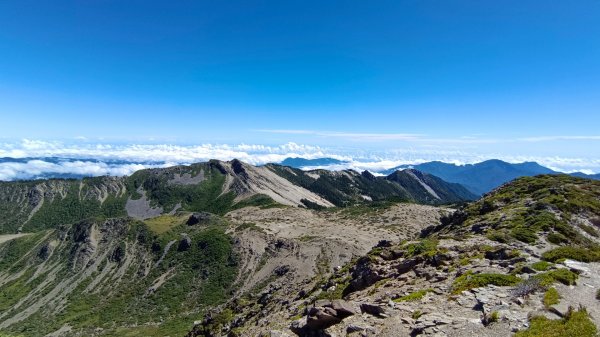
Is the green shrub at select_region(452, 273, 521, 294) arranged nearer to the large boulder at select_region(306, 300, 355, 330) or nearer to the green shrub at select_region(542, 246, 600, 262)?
the green shrub at select_region(542, 246, 600, 262)

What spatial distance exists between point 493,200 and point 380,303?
175ft

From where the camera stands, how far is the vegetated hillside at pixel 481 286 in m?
21.9

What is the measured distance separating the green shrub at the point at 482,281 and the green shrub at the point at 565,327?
663cm

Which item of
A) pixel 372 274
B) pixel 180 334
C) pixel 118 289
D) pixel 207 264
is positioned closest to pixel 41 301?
pixel 118 289

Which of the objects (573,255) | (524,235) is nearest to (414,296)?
(573,255)

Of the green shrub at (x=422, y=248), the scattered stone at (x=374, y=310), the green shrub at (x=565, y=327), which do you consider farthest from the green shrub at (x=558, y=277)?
the green shrub at (x=422, y=248)

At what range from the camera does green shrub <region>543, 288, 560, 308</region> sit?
22406 mm

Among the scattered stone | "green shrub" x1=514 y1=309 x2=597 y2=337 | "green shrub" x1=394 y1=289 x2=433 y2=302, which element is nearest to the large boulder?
the scattered stone

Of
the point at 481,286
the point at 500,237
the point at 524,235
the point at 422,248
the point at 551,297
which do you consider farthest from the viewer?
the point at 422,248

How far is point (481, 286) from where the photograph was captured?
27438 millimetres

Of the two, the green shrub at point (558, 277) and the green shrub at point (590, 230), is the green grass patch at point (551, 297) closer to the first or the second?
the green shrub at point (558, 277)

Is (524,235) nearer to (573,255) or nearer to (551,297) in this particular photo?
(573,255)

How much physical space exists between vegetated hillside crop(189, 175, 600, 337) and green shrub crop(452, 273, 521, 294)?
0.08 meters

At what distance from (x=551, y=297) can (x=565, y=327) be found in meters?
4.72
